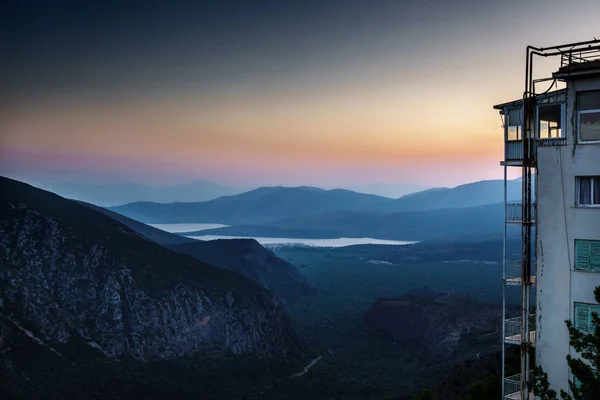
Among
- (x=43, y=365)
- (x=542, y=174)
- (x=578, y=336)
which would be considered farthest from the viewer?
(x=43, y=365)

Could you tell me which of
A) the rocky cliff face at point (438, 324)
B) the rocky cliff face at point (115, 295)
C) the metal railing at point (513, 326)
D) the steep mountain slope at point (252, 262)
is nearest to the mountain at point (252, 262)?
the steep mountain slope at point (252, 262)

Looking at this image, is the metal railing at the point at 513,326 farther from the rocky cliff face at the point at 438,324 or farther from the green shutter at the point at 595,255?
the rocky cliff face at the point at 438,324

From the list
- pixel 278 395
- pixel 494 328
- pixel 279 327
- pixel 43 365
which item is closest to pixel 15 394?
pixel 43 365

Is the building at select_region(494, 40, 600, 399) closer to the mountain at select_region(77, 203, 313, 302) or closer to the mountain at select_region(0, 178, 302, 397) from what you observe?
the mountain at select_region(0, 178, 302, 397)

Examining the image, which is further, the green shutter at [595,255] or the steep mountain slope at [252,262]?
the steep mountain slope at [252,262]

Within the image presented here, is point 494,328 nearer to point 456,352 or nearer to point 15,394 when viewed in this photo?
point 456,352
